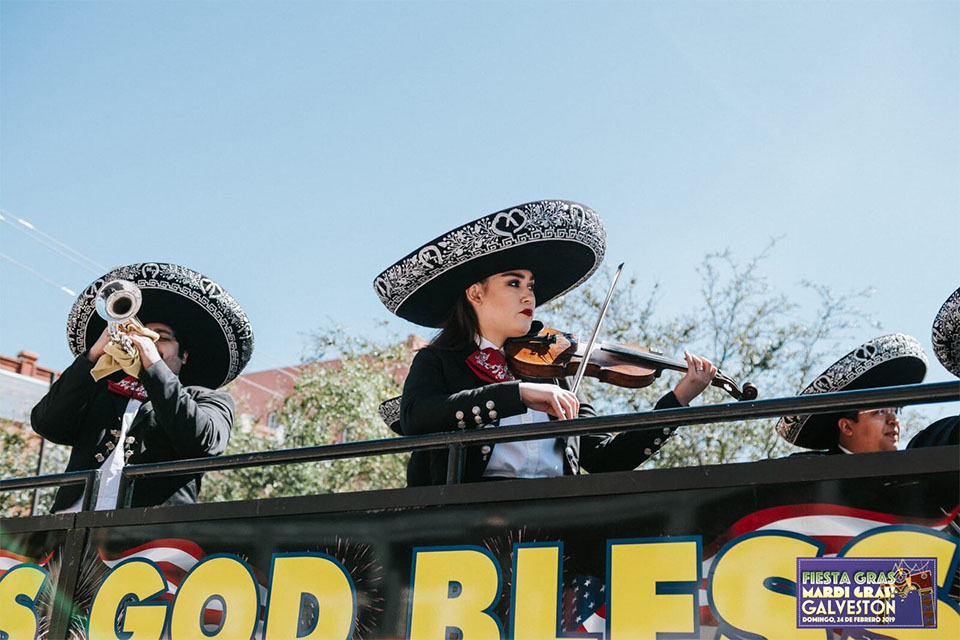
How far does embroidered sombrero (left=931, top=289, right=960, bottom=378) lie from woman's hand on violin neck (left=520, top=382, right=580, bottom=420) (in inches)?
69.6

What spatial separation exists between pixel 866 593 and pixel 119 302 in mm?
3146

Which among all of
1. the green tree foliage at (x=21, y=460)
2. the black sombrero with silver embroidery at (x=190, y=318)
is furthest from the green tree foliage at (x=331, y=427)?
the black sombrero with silver embroidery at (x=190, y=318)

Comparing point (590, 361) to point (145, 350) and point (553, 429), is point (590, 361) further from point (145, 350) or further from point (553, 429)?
point (145, 350)

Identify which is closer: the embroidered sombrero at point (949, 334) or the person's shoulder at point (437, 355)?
the person's shoulder at point (437, 355)

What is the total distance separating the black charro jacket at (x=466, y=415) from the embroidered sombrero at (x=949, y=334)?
121 centimetres

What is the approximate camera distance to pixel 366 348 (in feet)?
56.9

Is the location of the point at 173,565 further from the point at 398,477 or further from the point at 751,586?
the point at 398,477

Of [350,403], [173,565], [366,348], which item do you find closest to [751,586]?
[173,565]

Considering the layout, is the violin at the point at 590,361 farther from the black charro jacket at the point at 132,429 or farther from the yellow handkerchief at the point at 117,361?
the yellow handkerchief at the point at 117,361

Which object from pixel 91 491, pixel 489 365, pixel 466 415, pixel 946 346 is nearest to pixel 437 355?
pixel 489 365

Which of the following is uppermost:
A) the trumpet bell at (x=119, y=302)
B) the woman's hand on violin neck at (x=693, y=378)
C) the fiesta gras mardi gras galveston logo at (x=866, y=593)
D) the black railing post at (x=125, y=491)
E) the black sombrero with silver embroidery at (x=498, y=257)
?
the black sombrero with silver embroidery at (x=498, y=257)

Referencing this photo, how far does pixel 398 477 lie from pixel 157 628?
11394 millimetres

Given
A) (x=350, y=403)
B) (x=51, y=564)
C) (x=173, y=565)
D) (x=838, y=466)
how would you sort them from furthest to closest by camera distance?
(x=350, y=403) → (x=51, y=564) → (x=173, y=565) → (x=838, y=466)

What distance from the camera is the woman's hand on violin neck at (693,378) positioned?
155 inches
